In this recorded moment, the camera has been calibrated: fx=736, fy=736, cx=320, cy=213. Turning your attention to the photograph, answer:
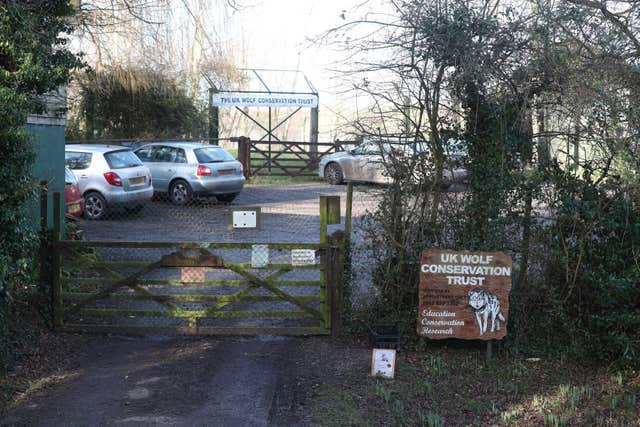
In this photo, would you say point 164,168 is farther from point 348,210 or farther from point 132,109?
point 348,210

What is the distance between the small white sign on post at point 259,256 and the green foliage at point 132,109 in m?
16.5

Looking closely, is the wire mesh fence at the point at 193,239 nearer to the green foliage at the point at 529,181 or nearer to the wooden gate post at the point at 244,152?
the green foliage at the point at 529,181

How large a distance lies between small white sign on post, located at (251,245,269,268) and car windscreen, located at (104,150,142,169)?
8.06m

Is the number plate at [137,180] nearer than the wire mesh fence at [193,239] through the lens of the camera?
No

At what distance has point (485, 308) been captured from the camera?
745 cm

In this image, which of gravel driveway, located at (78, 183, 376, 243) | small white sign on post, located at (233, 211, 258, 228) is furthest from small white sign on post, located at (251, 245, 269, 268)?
gravel driveway, located at (78, 183, 376, 243)

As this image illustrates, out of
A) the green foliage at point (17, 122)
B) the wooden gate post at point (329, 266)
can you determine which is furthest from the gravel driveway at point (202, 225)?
the green foliage at point (17, 122)

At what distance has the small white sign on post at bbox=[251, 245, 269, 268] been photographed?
7.93m

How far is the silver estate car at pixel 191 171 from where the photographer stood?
55.9 ft

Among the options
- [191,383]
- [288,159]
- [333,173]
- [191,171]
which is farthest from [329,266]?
[288,159]

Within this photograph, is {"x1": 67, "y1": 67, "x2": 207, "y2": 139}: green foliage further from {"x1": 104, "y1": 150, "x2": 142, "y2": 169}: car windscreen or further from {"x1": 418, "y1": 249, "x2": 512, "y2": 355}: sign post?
{"x1": 418, "y1": 249, "x2": 512, "y2": 355}: sign post

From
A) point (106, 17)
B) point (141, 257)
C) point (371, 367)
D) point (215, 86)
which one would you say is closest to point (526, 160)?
point (371, 367)

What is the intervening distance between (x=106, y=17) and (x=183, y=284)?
5.62m

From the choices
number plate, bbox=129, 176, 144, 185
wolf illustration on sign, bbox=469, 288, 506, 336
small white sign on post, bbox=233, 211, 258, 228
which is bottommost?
wolf illustration on sign, bbox=469, 288, 506, 336
